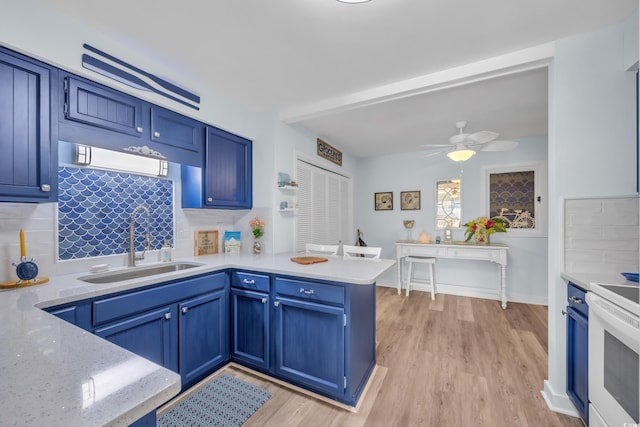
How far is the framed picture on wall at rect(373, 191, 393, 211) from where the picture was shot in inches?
196

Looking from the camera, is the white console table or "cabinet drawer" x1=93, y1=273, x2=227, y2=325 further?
Answer: the white console table

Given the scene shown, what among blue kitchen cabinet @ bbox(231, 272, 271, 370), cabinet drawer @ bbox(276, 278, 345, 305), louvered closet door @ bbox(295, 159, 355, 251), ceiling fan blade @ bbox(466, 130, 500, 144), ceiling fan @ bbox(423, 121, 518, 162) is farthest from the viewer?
louvered closet door @ bbox(295, 159, 355, 251)

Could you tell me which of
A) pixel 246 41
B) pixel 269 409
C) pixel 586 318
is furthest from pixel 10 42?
pixel 586 318

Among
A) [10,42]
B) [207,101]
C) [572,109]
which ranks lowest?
[572,109]

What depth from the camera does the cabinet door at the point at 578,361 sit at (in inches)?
59.4

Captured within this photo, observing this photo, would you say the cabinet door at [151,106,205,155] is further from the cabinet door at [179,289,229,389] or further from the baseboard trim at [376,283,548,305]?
the baseboard trim at [376,283,548,305]

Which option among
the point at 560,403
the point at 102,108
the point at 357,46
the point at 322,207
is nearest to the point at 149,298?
the point at 102,108

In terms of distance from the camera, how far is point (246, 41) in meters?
1.88

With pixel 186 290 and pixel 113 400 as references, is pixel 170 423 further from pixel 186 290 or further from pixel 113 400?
pixel 113 400

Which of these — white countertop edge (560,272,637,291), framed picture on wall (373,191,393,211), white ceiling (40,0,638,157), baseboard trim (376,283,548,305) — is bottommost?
baseboard trim (376,283,548,305)

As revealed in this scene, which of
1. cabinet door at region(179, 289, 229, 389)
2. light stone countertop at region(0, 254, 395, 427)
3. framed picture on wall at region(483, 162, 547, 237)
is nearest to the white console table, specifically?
framed picture on wall at region(483, 162, 547, 237)

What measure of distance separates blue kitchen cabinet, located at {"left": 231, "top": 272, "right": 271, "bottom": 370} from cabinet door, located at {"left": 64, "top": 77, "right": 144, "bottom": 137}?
4.60ft

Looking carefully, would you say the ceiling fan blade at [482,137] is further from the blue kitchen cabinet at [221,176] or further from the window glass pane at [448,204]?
the blue kitchen cabinet at [221,176]

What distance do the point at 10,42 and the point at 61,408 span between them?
197cm
